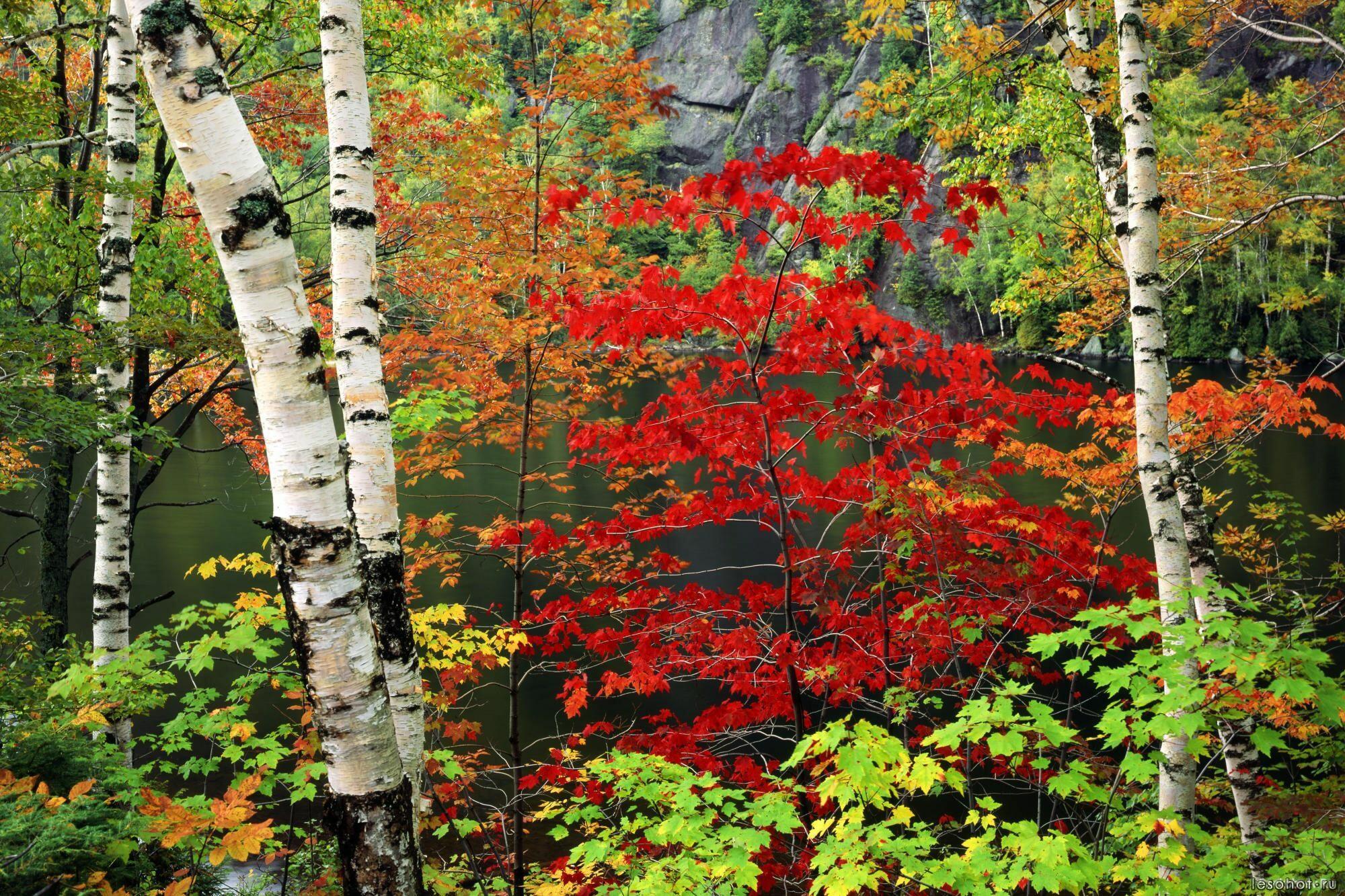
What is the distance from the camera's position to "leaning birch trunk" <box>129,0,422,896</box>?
2021mm

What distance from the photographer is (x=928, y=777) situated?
2.44 metres

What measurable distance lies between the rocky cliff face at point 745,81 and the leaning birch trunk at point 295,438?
5914 cm

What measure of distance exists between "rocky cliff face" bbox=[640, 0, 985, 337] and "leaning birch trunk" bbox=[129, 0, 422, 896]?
59138 millimetres

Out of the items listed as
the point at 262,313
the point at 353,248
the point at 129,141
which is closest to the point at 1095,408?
the point at 353,248

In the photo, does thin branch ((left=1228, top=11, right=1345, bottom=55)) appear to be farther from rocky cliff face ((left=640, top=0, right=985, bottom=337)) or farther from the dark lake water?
rocky cliff face ((left=640, top=0, right=985, bottom=337))

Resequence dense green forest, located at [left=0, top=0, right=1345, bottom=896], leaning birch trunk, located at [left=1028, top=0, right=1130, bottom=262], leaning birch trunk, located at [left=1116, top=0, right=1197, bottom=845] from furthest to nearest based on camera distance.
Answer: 1. leaning birch trunk, located at [left=1028, top=0, right=1130, bottom=262]
2. leaning birch trunk, located at [left=1116, top=0, right=1197, bottom=845]
3. dense green forest, located at [left=0, top=0, right=1345, bottom=896]

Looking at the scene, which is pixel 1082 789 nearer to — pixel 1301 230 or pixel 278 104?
pixel 278 104

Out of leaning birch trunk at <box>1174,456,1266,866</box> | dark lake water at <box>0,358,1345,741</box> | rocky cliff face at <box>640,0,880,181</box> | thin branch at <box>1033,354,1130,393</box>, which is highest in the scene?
rocky cliff face at <box>640,0,880,181</box>

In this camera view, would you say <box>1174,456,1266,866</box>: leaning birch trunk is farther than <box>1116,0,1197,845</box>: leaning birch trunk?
Yes

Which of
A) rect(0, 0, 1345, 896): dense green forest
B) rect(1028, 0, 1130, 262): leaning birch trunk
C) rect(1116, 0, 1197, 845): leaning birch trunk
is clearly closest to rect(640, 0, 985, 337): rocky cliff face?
rect(0, 0, 1345, 896): dense green forest

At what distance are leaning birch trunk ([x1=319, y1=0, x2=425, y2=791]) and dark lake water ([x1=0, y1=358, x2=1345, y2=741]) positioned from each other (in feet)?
22.5

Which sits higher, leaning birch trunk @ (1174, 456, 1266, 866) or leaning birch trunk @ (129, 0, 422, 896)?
leaning birch trunk @ (129, 0, 422, 896)

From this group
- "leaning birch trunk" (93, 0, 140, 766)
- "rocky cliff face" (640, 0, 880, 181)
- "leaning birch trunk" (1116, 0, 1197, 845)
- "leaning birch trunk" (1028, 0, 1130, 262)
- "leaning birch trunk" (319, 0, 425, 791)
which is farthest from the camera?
"rocky cliff face" (640, 0, 880, 181)

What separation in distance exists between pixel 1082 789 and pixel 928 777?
0.71 meters
